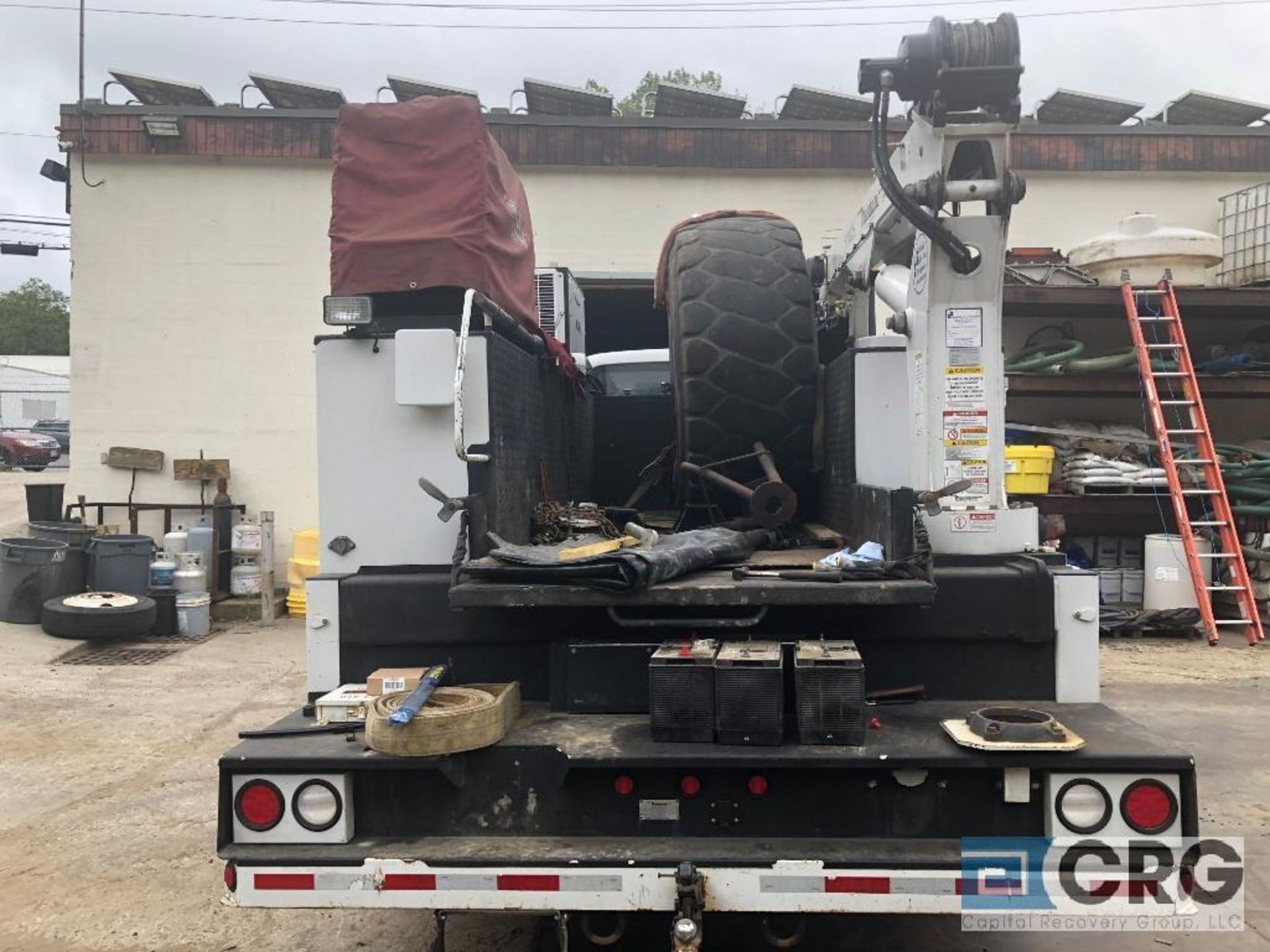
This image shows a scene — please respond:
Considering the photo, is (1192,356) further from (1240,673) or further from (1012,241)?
(1240,673)

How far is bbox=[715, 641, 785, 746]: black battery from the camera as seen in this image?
2607 mm

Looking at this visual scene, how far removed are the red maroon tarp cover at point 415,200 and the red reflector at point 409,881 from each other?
75.8 inches

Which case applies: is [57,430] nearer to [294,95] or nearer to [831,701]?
[294,95]

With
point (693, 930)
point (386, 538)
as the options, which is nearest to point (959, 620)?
point (693, 930)

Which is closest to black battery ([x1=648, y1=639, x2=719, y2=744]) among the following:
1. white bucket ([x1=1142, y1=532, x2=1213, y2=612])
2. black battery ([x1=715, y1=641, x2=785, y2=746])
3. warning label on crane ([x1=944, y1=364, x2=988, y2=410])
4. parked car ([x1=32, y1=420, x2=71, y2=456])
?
black battery ([x1=715, y1=641, x2=785, y2=746])

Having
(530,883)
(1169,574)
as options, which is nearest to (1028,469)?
(1169,574)

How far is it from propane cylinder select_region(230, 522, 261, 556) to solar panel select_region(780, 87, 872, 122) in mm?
8072

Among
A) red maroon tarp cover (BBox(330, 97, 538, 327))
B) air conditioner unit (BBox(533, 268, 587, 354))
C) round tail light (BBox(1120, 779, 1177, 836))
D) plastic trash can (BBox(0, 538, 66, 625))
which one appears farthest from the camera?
plastic trash can (BBox(0, 538, 66, 625))

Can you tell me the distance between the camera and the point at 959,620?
9.81 ft

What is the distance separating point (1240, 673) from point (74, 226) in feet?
41.1

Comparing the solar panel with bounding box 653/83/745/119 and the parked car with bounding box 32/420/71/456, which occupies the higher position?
the solar panel with bounding box 653/83/745/119

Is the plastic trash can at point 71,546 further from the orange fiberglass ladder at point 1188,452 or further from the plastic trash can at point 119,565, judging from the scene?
the orange fiberglass ladder at point 1188,452

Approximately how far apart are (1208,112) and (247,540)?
1293 cm

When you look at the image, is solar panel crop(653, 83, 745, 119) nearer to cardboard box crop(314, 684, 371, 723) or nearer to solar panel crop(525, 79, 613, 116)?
solar panel crop(525, 79, 613, 116)
